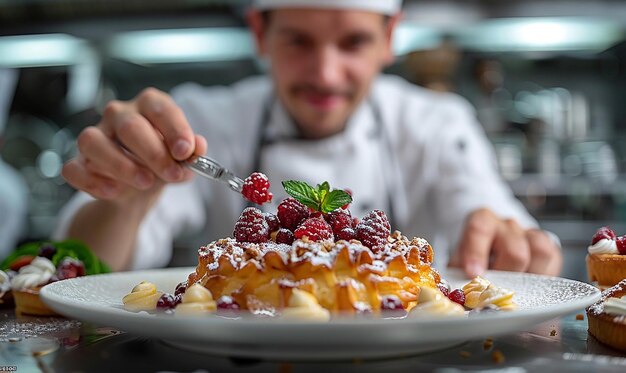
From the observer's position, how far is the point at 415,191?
290 centimetres

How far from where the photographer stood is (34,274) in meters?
1.20

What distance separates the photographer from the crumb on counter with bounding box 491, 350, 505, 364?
0.77 m

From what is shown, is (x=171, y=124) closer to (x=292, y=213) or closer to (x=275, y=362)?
(x=292, y=213)

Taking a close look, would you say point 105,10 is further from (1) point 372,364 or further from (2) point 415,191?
(1) point 372,364

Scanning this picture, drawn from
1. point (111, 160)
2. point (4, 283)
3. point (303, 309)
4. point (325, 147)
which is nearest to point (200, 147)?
point (111, 160)

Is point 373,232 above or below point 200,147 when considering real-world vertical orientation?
below

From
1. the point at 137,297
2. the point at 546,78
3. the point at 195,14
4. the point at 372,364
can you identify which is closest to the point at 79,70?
the point at 195,14

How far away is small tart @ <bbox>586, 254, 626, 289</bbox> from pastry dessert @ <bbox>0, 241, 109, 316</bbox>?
900 mm

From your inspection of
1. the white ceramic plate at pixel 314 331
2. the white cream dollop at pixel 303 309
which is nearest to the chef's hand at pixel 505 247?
the white ceramic plate at pixel 314 331

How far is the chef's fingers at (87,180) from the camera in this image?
4.84 ft

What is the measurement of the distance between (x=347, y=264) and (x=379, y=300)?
0.20 feet

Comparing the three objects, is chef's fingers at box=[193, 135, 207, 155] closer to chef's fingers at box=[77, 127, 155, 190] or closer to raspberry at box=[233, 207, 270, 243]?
chef's fingers at box=[77, 127, 155, 190]

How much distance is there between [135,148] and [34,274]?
11.9 inches

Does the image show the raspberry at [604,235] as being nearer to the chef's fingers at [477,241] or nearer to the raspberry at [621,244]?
the raspberry at [621,244]
